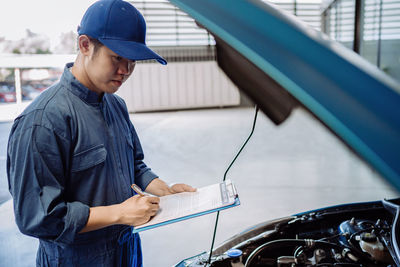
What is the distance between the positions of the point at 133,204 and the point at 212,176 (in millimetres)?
3670

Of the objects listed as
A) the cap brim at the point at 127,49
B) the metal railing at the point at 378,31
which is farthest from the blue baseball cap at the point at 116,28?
the metal railing at the point at 378,31

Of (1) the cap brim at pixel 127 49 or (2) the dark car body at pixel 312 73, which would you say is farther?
(1) the cap brim at pixel 127 49

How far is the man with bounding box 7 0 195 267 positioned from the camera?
886mm

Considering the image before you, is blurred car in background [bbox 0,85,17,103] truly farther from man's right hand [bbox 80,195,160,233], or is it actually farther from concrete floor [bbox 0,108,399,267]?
man's right hand [bbox 80,195,160,233]

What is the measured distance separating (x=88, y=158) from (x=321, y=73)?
2.59 ft

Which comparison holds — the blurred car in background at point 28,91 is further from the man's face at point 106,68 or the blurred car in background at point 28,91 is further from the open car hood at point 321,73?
the open car hood at point 321,73

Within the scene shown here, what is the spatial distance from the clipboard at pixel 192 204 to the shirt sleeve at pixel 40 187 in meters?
0.19

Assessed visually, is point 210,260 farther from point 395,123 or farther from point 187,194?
point 395,123

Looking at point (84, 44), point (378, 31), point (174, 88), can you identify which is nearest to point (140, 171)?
point (84, 44)

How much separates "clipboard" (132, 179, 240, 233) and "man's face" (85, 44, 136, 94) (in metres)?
0.42

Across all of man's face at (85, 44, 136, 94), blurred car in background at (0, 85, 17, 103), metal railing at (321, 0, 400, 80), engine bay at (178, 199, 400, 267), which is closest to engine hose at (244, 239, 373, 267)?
engine bay at (178, 199, 400, 267)

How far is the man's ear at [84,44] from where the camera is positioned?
0.93m

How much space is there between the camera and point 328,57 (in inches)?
15.3

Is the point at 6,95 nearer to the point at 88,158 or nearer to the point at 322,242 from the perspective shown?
the point at 88,158
